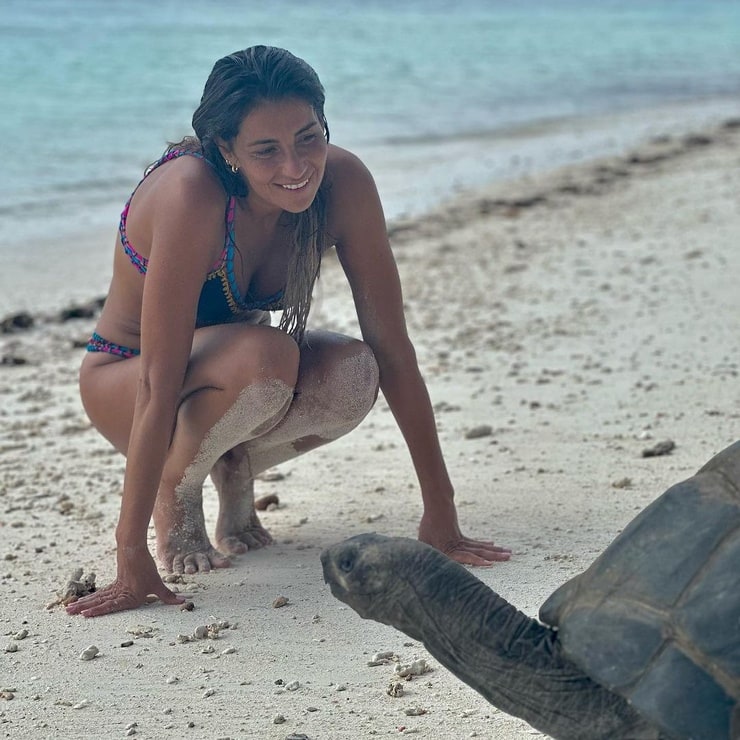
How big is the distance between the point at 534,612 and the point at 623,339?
112 inches

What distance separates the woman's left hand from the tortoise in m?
1.06

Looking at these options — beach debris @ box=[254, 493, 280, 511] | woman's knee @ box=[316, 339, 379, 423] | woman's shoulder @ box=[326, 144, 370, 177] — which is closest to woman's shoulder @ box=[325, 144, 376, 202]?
woman's shoulder @ box=[326, 144, 370, 177]

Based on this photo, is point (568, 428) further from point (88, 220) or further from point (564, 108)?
point (564, 108)

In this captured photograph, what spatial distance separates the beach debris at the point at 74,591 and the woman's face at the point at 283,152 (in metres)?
1.14

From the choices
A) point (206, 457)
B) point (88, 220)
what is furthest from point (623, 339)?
point (88, 220)

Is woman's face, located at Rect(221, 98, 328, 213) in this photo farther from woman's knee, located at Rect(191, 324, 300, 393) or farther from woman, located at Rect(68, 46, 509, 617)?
woman's knee, located at Rect(191, 324, 300, 393)

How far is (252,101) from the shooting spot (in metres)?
2.99

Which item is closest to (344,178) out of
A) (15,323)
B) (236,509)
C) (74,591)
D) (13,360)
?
(236,509)

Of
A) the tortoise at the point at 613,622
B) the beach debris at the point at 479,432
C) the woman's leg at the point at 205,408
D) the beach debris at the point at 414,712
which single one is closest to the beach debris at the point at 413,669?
the beach debris at the point at 414,712

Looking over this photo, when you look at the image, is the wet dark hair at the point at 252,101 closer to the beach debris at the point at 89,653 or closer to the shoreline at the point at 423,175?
the beach debris at the point at 89,653

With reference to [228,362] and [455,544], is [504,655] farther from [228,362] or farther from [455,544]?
[228,362]

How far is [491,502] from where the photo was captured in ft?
12.7

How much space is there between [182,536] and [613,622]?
5.51ft

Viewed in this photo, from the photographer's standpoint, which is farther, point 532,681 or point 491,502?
point 491,502
